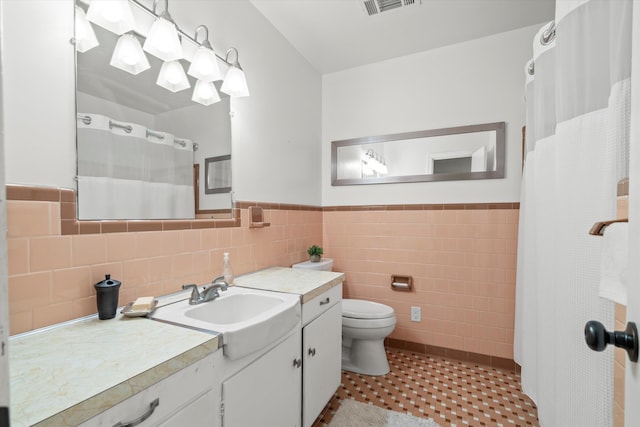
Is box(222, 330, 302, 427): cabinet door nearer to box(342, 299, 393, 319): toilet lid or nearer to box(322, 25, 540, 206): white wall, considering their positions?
box(342, 299, 393, 319): toilet lid

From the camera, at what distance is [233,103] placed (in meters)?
1.77

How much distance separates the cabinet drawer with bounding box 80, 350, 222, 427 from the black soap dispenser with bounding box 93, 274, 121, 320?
0.46m

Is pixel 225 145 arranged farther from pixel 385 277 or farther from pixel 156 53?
pixel 385 277

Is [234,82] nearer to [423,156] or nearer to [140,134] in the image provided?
[140,134]

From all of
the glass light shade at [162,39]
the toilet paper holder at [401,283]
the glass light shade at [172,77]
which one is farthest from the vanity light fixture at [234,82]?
the toilet paper holder at [401,283]

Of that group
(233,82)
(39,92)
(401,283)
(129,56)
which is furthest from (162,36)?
(401,283)

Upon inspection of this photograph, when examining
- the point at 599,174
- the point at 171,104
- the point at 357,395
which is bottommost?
the point at 357,395

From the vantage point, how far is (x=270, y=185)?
6.86 feet

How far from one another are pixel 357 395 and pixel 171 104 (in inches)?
80.4

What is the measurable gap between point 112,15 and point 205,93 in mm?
519

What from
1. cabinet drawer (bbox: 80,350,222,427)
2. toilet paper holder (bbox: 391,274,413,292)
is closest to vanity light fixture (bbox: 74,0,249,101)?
cabinet drawer (bbox: 80,350,222,427)

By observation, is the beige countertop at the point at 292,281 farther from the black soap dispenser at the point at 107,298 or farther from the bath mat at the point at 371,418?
the bath mat at the point at 371,418

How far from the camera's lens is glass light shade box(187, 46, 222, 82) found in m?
1.48

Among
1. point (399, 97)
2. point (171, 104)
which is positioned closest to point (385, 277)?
point (399, 97)
